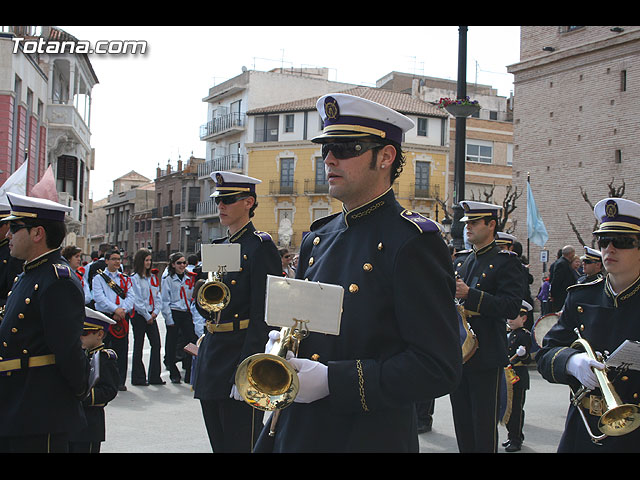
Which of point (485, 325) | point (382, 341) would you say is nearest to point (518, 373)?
point (485, 325)

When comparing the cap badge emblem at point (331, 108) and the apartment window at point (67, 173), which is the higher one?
the apartment window at point (67, 173)

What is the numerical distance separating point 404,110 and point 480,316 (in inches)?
1851

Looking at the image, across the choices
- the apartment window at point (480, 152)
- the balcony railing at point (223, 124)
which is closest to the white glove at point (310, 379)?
the balcony railing at point (223, 124)

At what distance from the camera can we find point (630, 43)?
32.6 m

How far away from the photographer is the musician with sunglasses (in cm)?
413

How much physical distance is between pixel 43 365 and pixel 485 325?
3.59 m

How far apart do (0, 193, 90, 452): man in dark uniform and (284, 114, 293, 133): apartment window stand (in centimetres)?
4967

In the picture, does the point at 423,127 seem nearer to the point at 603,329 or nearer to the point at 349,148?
the point at 603,329

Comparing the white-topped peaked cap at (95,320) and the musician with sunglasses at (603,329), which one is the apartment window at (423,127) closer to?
the white-topped peaked cap at (95,320)

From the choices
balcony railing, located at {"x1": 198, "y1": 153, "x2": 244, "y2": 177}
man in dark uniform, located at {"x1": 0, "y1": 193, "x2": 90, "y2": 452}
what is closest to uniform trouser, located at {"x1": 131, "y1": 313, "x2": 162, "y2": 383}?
man in dark uniform, located at {"x1": 0, "y1": 193, "x2": 90, "y2": 452}

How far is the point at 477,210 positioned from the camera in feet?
21.8

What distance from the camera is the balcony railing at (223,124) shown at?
56500 mm

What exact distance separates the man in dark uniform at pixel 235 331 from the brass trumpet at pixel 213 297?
68 millimetres

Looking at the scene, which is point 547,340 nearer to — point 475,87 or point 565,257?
point 565,257
